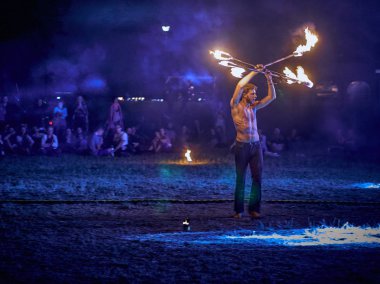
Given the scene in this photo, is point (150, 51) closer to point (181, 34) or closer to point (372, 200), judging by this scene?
point (181, 34)

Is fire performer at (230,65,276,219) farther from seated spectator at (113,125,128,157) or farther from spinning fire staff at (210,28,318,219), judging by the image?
seated spectator at (113,125,128,157)

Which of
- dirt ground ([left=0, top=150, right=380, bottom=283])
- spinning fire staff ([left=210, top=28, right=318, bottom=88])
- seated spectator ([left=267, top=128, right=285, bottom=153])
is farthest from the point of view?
seated spectator ([left=267, top=128, right=285, bottom=153])

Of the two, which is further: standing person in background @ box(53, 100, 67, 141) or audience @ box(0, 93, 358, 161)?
standing person in background @ box(53, 100, 67, 141)

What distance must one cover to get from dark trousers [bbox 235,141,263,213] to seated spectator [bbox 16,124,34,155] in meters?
14.2

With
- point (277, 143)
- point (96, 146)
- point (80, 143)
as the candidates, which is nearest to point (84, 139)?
point (80, 143)

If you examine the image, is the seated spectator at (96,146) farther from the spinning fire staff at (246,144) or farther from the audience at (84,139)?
the spinning fire staff at (246,144)

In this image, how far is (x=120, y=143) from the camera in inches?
855

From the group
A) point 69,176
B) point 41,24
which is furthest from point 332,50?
point 69,176

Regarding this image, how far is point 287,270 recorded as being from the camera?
618 cm

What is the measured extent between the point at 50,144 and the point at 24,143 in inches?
46.2

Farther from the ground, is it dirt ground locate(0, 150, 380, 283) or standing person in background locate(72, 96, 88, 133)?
standing person in background locate(72, 96, 88, 133)

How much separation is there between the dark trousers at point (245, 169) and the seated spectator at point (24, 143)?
14164mm

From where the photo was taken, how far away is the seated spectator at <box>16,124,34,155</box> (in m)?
21.7

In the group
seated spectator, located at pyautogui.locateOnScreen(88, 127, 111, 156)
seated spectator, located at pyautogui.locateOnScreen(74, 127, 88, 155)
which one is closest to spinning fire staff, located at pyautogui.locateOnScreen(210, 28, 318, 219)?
seated spectator, located at pyautogui.locateOnScreen(88, 127, 111, 156)
